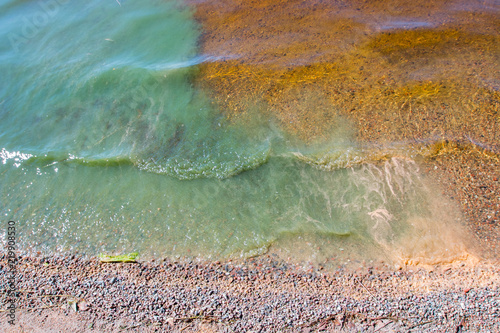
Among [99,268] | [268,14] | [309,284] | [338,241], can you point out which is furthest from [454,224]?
[268,14]

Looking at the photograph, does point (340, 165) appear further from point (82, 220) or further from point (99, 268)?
point (82, 220)

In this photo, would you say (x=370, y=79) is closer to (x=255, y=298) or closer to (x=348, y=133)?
(x=348, y=133)

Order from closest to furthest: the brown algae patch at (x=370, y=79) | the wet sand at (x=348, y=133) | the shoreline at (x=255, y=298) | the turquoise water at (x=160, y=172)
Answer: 1. the shoreline at (x=255, y=298)
2. the wet sand at (x=348, y=133)
3. the turquoise water at (x=160, y=172)
4. the brown algae patch at (x=370, y=79)

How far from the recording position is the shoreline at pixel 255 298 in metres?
3.31

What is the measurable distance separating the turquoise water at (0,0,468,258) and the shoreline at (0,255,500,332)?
0.34m

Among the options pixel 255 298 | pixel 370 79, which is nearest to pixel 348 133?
pixel 370 79

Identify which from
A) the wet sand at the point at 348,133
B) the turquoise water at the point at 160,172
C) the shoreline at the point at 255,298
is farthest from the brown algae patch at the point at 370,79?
the shoreline at the point at 255,298

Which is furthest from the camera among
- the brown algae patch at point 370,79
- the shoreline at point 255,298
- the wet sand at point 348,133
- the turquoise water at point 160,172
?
the brown algae patch at point 370,79

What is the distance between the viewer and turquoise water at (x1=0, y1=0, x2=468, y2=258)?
4.34 metres

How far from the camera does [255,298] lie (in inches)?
141

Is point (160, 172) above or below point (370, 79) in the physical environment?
below

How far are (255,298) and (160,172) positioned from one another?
2745mm

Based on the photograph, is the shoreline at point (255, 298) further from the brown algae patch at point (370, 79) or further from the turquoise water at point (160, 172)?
the brown algae patch at point (370, 79)

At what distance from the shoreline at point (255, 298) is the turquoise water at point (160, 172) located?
34 centimetres
